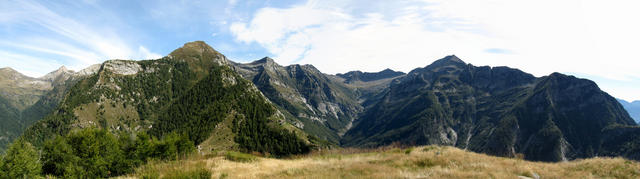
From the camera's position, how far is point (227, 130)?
17925cm

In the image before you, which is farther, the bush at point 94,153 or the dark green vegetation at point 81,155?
the bush at point 94,153

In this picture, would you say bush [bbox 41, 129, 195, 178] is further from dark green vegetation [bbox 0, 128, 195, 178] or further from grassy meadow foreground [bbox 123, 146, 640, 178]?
grassy meadow foreground [bbox 123, 146, 640, 178]

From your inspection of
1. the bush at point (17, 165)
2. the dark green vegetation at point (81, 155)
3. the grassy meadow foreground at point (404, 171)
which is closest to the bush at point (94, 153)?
the dark green vegetation at point (81, 155)

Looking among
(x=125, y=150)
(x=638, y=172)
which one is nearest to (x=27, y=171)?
(x=125, y=150)

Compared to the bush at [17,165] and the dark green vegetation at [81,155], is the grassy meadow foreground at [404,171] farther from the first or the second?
the bush at [17,165]

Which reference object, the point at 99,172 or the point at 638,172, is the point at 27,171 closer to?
the point at 99,172

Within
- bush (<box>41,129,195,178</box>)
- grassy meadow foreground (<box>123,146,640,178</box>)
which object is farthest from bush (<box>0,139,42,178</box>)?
grassy meadow foreground (<box>123,146,640,178</box>)

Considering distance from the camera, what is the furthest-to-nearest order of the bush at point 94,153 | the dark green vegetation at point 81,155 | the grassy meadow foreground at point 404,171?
the bush at point 94,153, the dark green vegetation at point 81,155, the grassy meadow foreground at point 404,171

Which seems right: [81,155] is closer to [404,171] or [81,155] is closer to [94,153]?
[94,153]

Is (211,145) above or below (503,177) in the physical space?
below

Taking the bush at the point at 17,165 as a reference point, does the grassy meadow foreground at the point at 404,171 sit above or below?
above

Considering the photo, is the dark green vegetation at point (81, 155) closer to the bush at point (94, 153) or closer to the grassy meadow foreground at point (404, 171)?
the bush at point (94, 153)

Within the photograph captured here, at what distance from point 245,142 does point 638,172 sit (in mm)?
169973

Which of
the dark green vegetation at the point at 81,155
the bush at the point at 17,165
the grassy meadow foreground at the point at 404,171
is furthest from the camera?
the dark green vegetation at the point at 81,155
